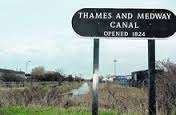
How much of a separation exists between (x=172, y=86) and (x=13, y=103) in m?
6.74

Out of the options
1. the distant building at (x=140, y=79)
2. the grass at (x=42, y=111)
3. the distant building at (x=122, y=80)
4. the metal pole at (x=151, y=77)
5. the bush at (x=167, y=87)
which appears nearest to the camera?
the metal pole at (x=151, y=77)

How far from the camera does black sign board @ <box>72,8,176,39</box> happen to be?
31.9ft

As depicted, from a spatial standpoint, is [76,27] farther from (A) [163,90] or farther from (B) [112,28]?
(A) [163,90]

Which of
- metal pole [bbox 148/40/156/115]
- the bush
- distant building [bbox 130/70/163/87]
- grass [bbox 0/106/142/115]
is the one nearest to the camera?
metal pole [bbox 148/40/156/115]

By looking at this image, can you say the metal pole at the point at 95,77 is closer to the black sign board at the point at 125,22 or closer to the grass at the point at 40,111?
the black sign board at the point at 125,22

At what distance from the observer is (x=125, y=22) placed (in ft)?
32.0

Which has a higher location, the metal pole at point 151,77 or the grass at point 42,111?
the metal pole at point 151,77

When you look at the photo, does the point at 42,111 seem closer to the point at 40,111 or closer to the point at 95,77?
the point at 40,111

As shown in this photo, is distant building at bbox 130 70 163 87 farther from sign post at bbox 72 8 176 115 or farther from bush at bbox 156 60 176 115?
sign post at bbox 72 8 176 115

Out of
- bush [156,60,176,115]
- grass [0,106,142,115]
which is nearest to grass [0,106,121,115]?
grass [0,106,142,115]

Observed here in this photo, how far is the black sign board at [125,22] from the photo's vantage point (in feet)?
31.9

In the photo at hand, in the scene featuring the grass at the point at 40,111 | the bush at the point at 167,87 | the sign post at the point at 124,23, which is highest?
the sign post at the point at 124,23

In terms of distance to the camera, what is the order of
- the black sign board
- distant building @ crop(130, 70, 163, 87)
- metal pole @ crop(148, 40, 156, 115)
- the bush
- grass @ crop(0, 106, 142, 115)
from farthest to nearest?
distant building @ crop(130, 70, 163, 87) < grass @ crop(0, 106, 142, 115) < the bush < metal pole @ crop(148, 40, 156, 115) < the black sign board

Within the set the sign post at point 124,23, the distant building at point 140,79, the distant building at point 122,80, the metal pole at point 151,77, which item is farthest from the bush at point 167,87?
the distant building at point 122,80
